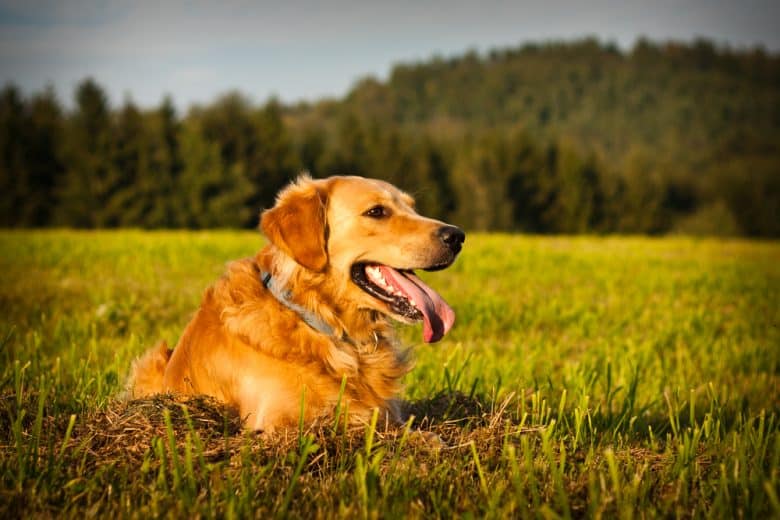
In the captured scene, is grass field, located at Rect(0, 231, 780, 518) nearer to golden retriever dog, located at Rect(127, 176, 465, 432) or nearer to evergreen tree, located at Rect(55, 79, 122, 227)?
golden retriever dog, located at Rect(127, 176, 465, 432)

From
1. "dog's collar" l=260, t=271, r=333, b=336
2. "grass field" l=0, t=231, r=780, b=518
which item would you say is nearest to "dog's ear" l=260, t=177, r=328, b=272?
"dog's collar" l=260, t=271, r=333, b=336

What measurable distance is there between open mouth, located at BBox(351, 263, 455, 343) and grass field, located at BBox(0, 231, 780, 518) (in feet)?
1.68

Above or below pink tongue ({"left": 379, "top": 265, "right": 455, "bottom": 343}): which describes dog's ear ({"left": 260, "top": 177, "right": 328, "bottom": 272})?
above

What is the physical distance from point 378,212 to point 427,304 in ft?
2.15

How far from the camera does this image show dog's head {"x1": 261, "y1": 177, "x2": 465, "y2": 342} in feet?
12.4

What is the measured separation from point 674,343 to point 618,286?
417cm

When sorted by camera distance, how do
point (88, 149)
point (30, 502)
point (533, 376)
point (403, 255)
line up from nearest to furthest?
point (30, 502) < point (403, 255) < point (533, 376) < point (88, 149)

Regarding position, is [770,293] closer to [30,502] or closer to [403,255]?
[403,255]

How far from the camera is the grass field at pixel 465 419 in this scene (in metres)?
2.59

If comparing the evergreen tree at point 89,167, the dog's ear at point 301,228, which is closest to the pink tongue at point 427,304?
the dog's ear at point 301,228

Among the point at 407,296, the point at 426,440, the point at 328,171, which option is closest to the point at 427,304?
the point at 407,296

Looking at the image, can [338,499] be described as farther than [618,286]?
No

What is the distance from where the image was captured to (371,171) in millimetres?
54312

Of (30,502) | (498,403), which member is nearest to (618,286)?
(498,403)
